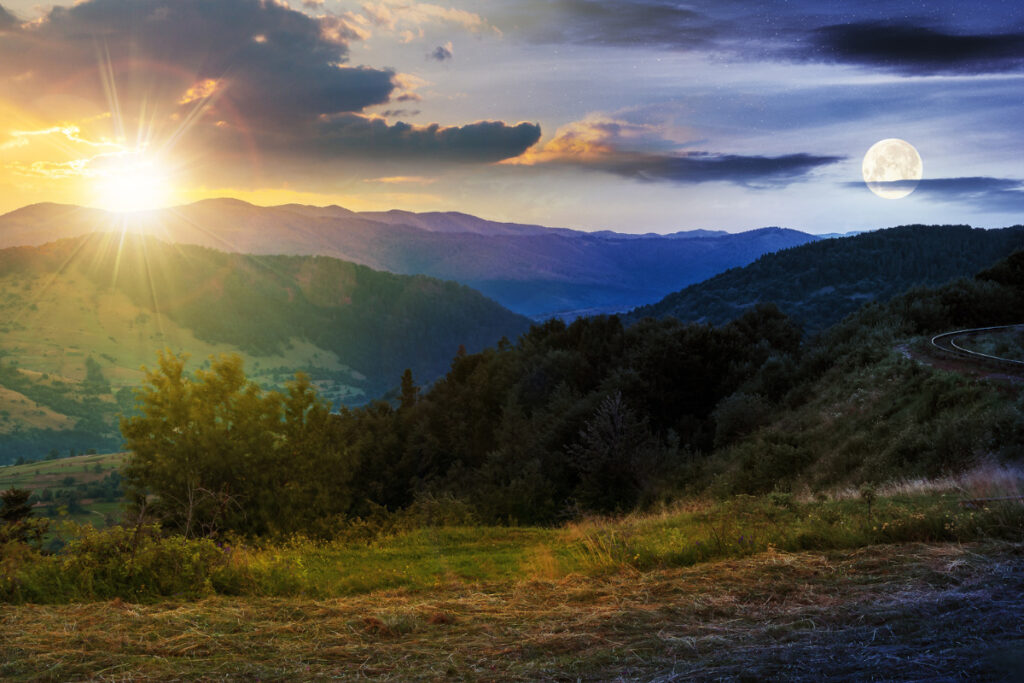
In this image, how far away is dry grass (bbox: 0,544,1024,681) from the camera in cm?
420

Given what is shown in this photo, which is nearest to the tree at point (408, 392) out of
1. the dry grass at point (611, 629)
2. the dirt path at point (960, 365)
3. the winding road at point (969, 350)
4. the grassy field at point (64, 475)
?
the winding road at point (969, 350)

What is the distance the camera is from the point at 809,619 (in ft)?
16.4

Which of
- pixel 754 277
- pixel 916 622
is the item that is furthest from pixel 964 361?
pixel 754 277

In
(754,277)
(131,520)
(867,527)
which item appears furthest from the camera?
(754,277)

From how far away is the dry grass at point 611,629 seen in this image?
4.20 m

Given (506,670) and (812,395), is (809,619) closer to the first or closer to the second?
(506,670)

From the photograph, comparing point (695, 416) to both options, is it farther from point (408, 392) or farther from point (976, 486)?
point (408, 392)

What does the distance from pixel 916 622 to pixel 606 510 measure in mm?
19180

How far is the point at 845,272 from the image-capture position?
398ft

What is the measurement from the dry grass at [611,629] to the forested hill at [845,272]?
319 ft

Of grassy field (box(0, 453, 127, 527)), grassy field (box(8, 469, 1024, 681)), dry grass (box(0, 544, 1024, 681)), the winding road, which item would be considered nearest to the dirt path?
the winding road

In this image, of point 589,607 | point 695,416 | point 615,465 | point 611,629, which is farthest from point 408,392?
point 611,629

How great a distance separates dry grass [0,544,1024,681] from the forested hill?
97.3 m

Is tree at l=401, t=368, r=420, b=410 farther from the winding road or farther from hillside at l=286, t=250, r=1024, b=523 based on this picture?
the winding road
